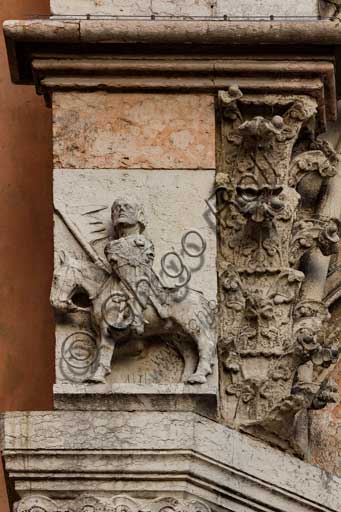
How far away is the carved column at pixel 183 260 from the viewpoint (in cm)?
1166

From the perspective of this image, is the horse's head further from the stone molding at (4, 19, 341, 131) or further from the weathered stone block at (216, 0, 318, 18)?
the weathered stone block at (216, 0, 318, 18)

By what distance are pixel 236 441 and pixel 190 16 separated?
5.35ft

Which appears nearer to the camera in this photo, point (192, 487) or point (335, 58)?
point (192, 487)

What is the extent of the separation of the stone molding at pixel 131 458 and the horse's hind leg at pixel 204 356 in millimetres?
193

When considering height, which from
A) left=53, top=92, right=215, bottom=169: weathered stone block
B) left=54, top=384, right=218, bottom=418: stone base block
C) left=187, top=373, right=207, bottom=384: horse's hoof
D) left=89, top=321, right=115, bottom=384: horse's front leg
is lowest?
left=54, top=384, right=218, bottom=418: stone base block

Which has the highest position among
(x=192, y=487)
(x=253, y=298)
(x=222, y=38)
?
(x=222, y=38)

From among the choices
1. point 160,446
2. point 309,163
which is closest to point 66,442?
point 160,446

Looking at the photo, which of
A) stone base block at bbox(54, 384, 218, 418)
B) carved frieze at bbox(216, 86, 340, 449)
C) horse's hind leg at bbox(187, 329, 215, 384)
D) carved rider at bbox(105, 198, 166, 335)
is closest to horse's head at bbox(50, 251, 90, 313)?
carved rider at bbox(105, 198, 166, 335)

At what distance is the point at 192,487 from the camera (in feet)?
38.3

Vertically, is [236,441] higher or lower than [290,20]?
lower

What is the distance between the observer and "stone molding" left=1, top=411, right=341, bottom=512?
11.6 metres

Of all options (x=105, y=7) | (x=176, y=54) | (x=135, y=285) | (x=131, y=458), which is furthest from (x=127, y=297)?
(x=105, y=7)

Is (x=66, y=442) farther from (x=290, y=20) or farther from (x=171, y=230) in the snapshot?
(x=290, y=20)

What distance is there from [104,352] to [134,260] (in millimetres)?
332
